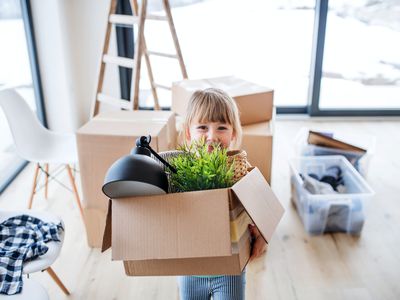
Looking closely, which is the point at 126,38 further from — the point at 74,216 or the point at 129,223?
the point at 129,223

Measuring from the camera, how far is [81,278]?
204cm

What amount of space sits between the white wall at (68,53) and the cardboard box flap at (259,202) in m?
2.65

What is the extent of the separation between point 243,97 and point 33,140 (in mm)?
1184

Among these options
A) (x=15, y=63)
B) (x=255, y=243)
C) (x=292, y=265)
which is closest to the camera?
(x=255, y=243)

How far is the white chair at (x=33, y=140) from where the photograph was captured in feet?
7.47

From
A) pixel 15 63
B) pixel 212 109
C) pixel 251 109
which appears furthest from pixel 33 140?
pixel 212 109

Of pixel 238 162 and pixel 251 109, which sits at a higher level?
pixel 238 162

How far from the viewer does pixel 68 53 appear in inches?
135

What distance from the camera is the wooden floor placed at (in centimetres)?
194

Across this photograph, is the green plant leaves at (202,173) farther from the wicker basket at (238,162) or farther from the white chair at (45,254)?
the white chair at (45,254)

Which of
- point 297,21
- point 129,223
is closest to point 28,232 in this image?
point 129,223

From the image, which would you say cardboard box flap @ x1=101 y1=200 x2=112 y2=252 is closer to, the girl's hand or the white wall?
the girl's hand

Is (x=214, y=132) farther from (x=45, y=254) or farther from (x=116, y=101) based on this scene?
(x=116, y=101)

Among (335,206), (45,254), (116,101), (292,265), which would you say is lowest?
(292,265)
